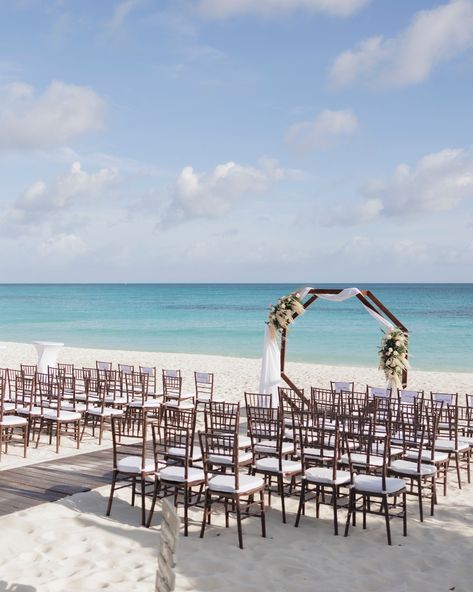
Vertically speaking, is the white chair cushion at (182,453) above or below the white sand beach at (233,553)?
above

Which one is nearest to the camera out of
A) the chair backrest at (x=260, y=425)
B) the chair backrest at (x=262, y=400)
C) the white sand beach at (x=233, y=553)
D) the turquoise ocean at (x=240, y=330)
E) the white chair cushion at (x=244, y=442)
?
the white sand beach at (x=233, y=553)

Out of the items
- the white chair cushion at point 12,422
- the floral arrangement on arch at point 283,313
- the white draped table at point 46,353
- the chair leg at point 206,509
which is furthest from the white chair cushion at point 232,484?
the white draped table at point 46,353

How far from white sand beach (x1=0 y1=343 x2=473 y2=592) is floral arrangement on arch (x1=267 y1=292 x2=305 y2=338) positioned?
5.45 meters

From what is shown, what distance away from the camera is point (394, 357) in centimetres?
1295

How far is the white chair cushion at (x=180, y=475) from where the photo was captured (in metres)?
6.39

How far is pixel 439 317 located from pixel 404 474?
60.6m

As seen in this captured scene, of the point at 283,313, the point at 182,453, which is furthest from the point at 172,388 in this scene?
the point at 182,453

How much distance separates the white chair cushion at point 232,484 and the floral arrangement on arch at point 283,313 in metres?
6.38

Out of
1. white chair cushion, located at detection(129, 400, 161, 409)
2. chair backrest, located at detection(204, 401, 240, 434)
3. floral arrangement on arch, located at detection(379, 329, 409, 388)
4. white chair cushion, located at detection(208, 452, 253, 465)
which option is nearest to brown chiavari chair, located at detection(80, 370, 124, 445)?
white chair cushion, located at detection(129, 400, 161, 409)

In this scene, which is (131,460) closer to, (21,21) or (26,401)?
(26,401)

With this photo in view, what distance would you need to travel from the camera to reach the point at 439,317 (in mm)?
65125

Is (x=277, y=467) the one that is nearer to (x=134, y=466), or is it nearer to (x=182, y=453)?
(x=182, y=453)

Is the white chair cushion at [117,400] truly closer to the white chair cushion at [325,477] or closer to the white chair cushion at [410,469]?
the white chair cushion at [325,477]

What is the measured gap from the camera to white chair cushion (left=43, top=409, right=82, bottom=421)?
9.47m
